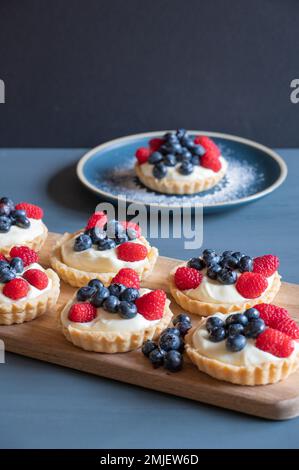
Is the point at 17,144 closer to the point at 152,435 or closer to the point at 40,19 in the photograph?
the point at 40,19

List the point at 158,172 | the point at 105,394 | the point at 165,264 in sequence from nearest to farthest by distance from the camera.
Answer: the point at 105,394 < the point at 165,264 < the point at 158,172

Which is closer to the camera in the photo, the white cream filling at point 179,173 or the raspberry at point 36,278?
the raspberry at point 36,278

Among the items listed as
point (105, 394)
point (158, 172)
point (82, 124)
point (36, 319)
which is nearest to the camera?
point (105, 394)

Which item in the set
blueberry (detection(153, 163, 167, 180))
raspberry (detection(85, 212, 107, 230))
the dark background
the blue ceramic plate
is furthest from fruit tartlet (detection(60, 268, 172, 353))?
the dark background

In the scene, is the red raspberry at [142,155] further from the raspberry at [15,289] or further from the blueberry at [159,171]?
the raspberry at [15,289]

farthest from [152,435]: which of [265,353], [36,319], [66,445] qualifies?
[36,319]

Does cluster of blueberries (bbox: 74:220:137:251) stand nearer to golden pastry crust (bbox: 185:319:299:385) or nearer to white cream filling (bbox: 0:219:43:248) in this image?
white cream filling (bbox: 0:219:43:248)

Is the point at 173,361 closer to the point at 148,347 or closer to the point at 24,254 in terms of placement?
the point at 148,347

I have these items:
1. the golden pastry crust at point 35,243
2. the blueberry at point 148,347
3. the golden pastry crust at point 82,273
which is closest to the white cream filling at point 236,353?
the blueberry at point 148,347
